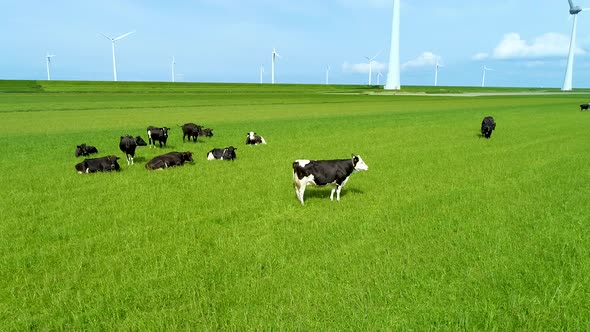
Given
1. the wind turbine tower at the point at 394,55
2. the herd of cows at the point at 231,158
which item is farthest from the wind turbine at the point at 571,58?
the herd of cows at the point at 231,158

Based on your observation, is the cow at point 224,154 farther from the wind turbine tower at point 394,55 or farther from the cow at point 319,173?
the wind turbine tower at point 394,55

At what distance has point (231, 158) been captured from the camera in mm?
18359

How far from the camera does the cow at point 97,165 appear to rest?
50.1 feet

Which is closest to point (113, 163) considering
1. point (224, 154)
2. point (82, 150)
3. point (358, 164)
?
point (82, 150)

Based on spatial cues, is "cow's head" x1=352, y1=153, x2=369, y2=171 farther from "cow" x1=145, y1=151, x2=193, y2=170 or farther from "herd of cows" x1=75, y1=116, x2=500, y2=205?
"cow" x1=145, y1=151, x2=193, y2=170

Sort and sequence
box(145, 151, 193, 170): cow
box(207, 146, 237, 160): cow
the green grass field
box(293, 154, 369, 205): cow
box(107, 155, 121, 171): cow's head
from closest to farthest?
1. the green grass field
2. box(293, 154, 369, 205): cow
3. box(107, 155, 121, 171): cow's head
4. box(145, 151, 193, 170): cow
5. box(207, 146, 237, 160): cow

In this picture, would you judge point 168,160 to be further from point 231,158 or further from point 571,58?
point 571,58

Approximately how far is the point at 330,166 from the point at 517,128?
1022 inches

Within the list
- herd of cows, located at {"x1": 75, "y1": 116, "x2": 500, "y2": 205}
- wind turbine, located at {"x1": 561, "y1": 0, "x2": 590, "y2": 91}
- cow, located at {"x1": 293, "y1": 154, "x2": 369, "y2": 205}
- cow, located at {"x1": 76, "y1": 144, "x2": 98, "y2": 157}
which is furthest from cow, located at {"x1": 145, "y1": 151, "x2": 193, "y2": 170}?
wind turbine, located at {"x1": 561, "y1": 0, "x2": 590, "y2": 91}

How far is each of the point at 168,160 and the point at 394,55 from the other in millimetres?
136951

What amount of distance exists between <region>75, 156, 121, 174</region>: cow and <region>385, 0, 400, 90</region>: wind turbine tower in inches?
4783

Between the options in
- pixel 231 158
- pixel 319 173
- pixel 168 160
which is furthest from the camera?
pixel 231 158

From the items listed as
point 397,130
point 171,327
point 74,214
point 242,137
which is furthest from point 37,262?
point 397,130

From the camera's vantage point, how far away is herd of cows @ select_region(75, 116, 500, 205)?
36.1 feet
